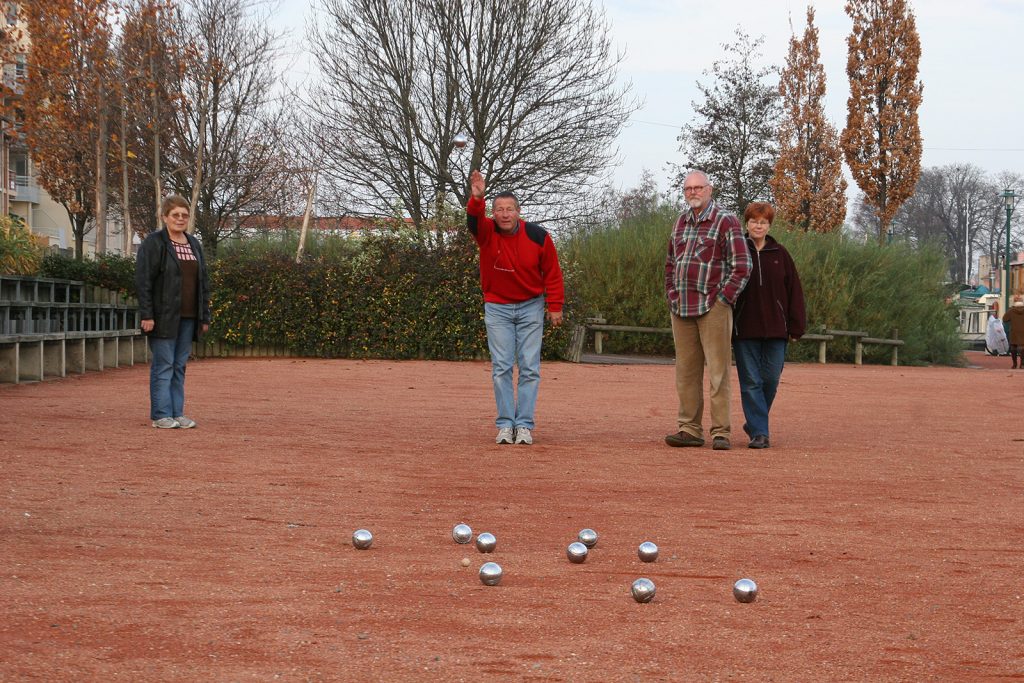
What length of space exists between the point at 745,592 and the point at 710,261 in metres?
5.46

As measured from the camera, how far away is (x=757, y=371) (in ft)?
33.3

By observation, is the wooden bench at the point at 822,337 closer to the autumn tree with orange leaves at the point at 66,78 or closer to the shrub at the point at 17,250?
the autumn tree with orange leaves at the point at 66,78

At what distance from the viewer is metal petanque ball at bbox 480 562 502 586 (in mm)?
4781

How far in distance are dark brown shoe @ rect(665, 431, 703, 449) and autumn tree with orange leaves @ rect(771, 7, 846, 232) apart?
34816 millimetres

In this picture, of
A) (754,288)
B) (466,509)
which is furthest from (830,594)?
(754,288)

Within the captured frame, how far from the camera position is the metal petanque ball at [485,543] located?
17.7ft

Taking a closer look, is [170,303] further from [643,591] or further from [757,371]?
[643,591]

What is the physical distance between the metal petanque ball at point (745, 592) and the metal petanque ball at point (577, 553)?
80 cm

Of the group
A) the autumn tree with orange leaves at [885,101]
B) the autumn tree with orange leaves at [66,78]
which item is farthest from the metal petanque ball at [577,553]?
the autumn tree with orange leaves at [885,101]

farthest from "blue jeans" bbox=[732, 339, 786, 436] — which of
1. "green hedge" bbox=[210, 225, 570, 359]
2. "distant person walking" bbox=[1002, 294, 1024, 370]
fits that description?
"distant person walking" bbox=[1002, 294, 1024, 370]

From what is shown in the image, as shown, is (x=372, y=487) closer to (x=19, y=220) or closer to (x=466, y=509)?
(x=466, y=509)

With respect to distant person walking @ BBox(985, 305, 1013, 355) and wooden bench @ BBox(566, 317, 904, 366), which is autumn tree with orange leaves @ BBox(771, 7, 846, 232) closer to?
distant person walking @ BBox(985, 305, 1013, 355)

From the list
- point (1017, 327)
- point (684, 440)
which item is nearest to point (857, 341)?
point (1017, 327)

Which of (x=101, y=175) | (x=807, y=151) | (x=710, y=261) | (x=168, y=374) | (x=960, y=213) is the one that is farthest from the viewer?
(x=960, y=213)
